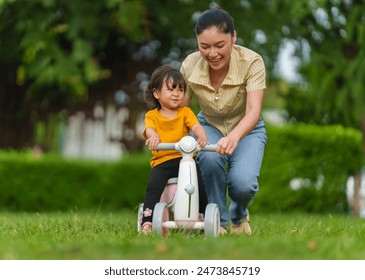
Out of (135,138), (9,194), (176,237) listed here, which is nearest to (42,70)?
(9,194)

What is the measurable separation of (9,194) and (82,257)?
323 inches

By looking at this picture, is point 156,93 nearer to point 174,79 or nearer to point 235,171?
point 174,79

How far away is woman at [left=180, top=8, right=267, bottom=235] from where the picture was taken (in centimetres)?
478

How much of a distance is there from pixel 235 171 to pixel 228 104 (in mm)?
494

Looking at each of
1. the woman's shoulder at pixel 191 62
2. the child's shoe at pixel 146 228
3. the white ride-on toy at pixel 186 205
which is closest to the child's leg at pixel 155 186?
the child's shoe at pixel 146 228

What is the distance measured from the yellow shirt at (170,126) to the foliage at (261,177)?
19.1 ft

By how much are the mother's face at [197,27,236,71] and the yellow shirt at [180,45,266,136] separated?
0.20 meters

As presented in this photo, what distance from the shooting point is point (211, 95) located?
509 centimetres

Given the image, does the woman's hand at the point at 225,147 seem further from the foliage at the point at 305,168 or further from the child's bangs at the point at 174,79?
the foliage at the point at 305,168

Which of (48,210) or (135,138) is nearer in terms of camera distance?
(48,210)

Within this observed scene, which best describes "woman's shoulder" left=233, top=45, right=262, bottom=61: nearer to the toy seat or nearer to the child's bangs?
the child's bangs

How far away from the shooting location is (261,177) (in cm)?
1070

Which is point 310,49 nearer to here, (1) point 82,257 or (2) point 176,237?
(2) point 176,237

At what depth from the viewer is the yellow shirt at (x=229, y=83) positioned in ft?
16.5
